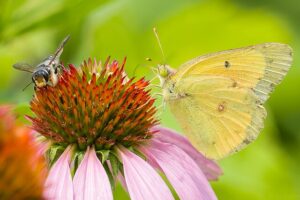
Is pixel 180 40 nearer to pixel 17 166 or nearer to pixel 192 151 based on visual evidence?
pixel 192 151

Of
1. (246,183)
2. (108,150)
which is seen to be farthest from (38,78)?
(246,183)

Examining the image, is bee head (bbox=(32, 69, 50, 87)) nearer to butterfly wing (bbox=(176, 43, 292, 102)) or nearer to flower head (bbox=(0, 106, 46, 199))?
butterfly wing (bbox=(176, 43, 292, 102))

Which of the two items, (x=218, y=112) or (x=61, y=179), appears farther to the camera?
(x=218, y=112)

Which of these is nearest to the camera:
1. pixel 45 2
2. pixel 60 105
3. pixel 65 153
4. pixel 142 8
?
pixel 65 153

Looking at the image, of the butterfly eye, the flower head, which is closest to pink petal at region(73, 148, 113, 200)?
the flower head

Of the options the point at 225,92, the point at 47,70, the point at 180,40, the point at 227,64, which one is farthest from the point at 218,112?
the point at 180,40

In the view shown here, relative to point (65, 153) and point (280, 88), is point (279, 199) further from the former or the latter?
point (65, 153)

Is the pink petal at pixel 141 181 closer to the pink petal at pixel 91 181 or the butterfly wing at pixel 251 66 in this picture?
the pink petal at pixel 91 181
